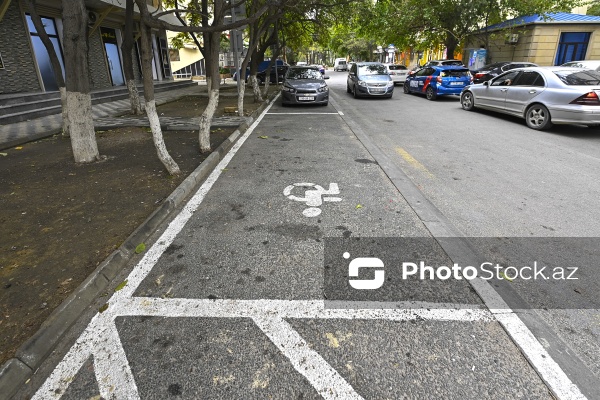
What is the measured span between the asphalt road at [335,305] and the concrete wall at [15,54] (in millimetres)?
11809

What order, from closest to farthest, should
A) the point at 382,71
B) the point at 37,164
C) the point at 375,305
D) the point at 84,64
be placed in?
the point at 375,305 < the point at 84,64 < the point at 37,164 < the point at 382,71

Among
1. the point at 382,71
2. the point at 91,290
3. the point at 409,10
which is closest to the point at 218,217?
Result: the point at 91,290

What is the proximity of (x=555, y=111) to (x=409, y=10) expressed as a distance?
1702 cm

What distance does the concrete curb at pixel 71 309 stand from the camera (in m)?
1.95

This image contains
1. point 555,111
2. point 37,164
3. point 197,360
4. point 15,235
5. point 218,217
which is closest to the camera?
point 197,360

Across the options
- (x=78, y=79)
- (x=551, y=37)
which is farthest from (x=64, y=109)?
(x=551, y=37)

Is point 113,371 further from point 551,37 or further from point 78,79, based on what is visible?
point 551,37

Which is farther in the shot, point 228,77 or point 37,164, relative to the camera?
point 228,77

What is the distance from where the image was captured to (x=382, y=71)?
16266 millimetres

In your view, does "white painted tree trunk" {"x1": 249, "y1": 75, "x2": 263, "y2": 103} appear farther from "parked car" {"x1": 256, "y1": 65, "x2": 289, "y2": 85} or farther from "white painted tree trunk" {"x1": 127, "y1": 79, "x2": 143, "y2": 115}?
"parked car" {"x1": 256, "y1": 65, "x2": 289, "y2": 85}

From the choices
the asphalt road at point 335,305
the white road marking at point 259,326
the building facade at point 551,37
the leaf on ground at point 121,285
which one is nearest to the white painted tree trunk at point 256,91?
the asphalt road at point 335,305

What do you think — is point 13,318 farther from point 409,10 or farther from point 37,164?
point 409,10

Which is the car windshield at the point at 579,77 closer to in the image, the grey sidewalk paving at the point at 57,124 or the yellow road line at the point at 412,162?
the yellow road line at the point at 412,162

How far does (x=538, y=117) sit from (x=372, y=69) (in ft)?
30.5
